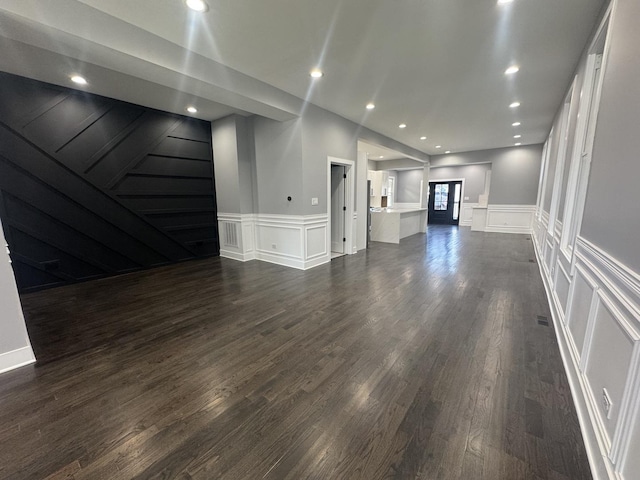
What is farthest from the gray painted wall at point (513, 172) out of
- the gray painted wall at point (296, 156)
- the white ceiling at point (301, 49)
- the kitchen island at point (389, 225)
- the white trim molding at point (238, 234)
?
the white trim molding at point (238, 234)

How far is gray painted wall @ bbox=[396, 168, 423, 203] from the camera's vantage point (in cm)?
1223

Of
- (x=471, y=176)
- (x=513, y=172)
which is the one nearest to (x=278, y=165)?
(x=513, y=172)

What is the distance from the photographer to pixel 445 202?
12.0 meters

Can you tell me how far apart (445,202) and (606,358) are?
11.8 meters

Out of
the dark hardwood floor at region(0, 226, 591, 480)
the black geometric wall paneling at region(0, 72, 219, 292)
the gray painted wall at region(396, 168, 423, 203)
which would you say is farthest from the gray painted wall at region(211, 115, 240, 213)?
the gray painted wall at region(396, 168, 423, 203)

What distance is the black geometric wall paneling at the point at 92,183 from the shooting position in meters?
3.50

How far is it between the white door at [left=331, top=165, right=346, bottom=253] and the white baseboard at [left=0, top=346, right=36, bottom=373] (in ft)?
16.4

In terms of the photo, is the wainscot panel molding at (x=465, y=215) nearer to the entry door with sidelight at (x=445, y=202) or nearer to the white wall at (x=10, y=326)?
the entry door with sidelight at (x=445, y=202)

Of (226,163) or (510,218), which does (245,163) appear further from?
(510,218)

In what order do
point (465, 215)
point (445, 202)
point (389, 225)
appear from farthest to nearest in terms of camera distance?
point (445, 202)
point (465, 215)
point (389, 225)

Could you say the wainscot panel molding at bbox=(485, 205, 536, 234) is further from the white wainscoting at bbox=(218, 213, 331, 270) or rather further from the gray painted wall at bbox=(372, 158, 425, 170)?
the white wainscoting at bbox=(218, 213, 331, 270)

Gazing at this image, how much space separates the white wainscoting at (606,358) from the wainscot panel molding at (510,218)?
27.4ft

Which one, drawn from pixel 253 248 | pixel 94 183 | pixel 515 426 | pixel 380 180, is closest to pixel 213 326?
pixel 515 426

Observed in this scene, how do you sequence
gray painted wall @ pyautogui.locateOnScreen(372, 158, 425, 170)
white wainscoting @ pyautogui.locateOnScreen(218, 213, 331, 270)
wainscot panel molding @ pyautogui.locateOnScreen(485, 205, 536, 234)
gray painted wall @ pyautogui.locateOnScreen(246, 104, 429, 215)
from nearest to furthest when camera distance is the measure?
1. gray painted wall @ pyautogui.locateOnScreen(246, 104, 429, 215)
2. white wainscoting @ pyautogui.locateOnScreen(218, 213, 331, 270)
3. wainscot panel molding @ pyautogui.locateOnScreen(485, 205, 536, 234)
4. gray painted wall @ pyautogui.locateOnScreen(372, 158, 425, 170)
